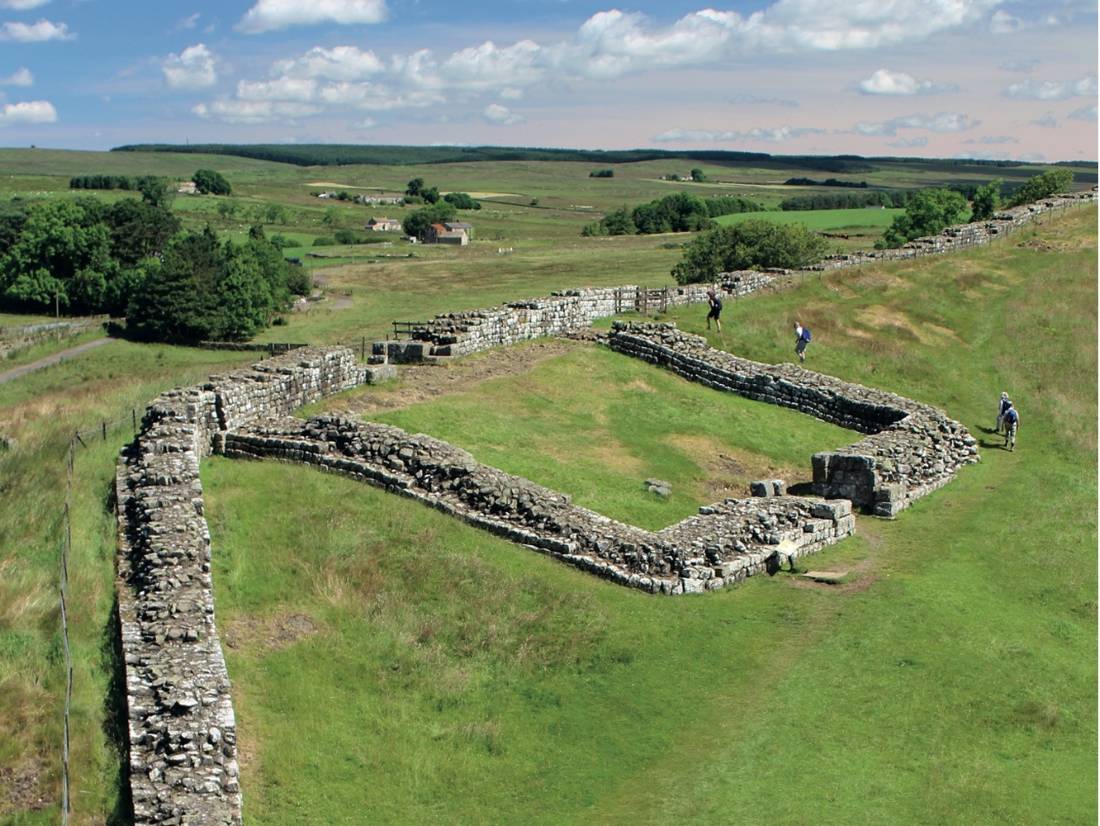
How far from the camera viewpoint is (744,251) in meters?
64.2

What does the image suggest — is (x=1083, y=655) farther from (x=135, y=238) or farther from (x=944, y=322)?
(x=135, y=238)

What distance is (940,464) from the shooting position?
3269cm

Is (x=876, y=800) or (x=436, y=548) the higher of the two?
(x=436, y=548)

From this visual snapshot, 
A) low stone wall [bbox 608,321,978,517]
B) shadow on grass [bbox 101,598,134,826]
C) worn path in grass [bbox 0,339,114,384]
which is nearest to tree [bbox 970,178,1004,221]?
low stone wall [bbox 608,321,978,517]

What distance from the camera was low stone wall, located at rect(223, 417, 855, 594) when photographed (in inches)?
932

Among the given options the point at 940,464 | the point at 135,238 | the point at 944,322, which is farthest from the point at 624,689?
the point at 135,238

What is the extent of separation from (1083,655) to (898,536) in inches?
267

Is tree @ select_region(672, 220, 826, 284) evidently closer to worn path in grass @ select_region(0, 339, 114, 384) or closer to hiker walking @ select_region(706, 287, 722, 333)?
hiker walking @ select_region(706, 287, 722, 333)

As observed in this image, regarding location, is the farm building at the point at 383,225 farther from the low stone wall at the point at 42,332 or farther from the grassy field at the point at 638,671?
the grassy field at the point at 638,671

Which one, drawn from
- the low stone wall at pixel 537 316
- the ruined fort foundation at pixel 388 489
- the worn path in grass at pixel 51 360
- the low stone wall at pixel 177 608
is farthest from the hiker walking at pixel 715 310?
the worn path in grass at pixel 51 360

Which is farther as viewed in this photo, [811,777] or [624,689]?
[624,689]

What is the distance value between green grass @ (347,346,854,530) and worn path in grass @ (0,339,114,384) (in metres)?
35.0

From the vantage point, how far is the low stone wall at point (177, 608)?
15.3m

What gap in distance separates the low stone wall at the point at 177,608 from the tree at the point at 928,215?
229ft
